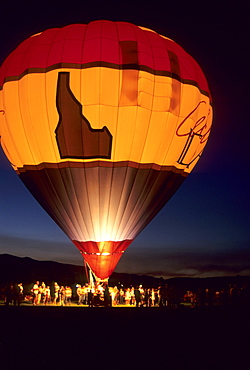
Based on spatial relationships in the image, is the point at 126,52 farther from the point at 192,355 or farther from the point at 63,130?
the point at 192,355

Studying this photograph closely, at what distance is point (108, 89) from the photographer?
13.9 meters

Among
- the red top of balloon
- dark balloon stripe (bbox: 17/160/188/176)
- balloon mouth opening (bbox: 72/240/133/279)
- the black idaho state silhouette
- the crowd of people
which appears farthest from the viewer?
balloon mouth opening (bbox: 72/240/133/279)

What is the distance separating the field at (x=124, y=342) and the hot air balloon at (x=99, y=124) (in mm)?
5403

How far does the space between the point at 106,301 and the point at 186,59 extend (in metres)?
8.16

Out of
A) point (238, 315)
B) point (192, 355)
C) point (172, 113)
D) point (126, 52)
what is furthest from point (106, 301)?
point (192, 355)

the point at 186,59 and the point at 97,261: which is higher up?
the point at 186,59

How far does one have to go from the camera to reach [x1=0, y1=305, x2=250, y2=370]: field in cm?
518

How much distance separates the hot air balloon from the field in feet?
17.7

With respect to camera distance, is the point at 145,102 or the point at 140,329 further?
the point at 145,102

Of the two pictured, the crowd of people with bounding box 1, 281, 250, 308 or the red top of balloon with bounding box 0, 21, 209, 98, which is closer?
the red top of balloon with bounding box 0, 21, 209, 98

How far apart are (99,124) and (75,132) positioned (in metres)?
0.76
